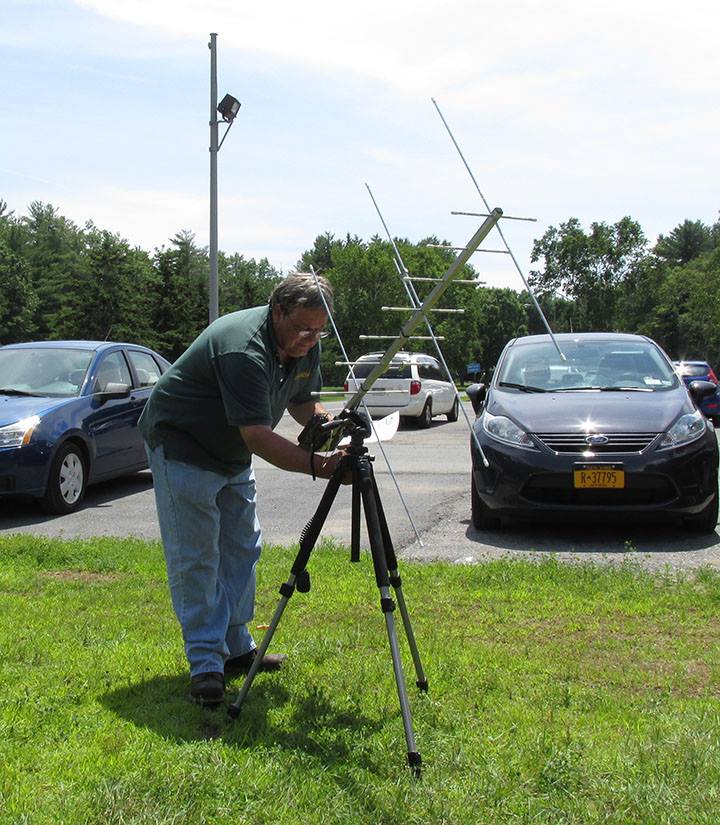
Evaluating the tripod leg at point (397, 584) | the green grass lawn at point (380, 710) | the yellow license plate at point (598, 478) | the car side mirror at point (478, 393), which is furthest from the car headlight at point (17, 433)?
the tripod leg at point (397, 584)

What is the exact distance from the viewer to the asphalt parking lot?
23.6 feet

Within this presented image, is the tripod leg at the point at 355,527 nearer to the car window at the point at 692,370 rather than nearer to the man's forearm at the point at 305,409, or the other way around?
the man's forearm at the point at 305,409

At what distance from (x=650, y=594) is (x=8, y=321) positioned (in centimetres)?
6251

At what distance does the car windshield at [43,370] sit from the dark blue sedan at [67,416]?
1 cm

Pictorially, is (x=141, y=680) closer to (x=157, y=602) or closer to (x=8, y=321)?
(x=157, y=602)

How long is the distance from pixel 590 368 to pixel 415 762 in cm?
596

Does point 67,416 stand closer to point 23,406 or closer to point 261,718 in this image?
point 23,406

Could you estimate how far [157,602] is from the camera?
18.6 feet

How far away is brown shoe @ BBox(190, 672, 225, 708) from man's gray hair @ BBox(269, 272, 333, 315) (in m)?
1.52

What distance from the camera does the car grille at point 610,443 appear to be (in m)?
7.38

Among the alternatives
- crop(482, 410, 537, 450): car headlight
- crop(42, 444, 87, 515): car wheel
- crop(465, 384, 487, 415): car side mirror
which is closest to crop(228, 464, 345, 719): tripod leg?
crop(482, 410, 537, 450): car headlight

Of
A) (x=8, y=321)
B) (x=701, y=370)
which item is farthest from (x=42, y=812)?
(x=8, y=321)

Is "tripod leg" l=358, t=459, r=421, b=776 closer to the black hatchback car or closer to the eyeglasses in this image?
the eyeglasses

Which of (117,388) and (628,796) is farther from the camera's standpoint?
(117,388)
